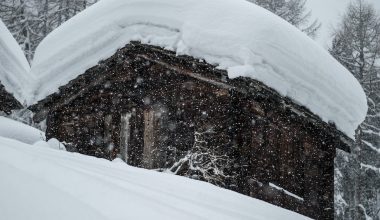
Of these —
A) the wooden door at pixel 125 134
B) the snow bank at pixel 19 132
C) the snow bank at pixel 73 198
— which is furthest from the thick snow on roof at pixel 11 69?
the snow bank at pixel 73 198

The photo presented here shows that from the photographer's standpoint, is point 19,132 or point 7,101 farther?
point 7,101

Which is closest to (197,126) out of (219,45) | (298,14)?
(219,45)

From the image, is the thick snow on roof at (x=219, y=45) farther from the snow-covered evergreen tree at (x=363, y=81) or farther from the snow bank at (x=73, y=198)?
the snow-covered evergreen tree at (x=363, y=81)

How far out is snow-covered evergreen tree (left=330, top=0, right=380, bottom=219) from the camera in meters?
16.3

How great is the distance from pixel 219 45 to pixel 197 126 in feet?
4.74

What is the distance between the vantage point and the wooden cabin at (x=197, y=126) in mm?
6641

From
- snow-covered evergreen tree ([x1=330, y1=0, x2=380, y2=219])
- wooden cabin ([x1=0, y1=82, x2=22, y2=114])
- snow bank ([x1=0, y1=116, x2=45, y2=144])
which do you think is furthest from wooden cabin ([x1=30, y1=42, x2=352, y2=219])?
snow-covered evergreen tree ([x1=330, y1=0, x2=380, y2=219])

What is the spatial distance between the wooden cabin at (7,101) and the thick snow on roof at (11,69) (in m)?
0.20

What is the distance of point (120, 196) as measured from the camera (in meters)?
2.23

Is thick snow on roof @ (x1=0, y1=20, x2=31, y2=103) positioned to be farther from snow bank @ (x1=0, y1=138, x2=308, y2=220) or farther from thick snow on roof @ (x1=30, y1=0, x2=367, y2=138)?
snow bank @ (x1=0, y1=138, x2=308, y2=220)

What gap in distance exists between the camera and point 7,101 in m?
12.0

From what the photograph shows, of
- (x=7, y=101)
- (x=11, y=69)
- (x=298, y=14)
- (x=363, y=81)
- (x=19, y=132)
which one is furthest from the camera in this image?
(x=298, y=14)

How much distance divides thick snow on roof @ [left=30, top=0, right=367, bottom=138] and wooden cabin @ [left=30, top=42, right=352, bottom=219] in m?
0.21

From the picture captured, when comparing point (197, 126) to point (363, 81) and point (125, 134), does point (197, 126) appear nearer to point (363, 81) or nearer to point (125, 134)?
point (125, 134)
